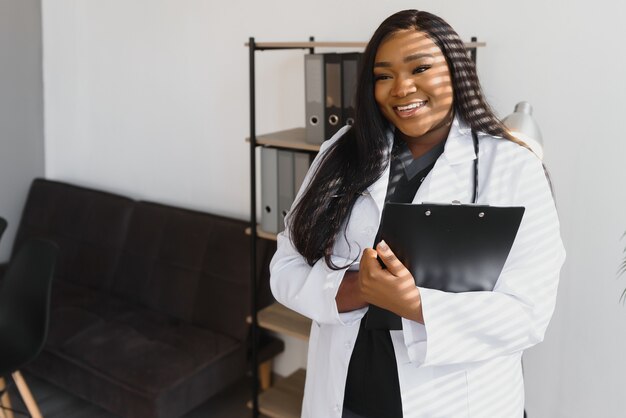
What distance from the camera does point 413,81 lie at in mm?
1403

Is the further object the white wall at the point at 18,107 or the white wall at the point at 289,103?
the white wall at the point at 18,107

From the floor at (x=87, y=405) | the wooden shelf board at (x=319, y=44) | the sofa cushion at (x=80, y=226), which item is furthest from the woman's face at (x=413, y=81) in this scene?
the sofa cushion at (x=80, y=226)

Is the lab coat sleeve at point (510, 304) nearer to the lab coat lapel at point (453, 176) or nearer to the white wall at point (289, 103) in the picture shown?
the lab coat lapel at point (453, 176)

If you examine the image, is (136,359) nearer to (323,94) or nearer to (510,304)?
(323,94)

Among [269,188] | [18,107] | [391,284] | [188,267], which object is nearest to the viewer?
[391,284]

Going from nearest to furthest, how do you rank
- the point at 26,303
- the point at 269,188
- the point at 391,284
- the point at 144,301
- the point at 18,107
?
the point at 391,284 < the point at 26,303 < the point at 269,188 < the point at 144,301 < the point at 18,107

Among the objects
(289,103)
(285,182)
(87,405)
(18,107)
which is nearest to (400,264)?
(285,182)

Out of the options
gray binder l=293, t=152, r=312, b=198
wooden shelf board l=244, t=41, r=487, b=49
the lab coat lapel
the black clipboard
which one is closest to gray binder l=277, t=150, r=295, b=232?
gray binder l=293, t=152, r=312, b=198

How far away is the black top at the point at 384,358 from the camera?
4.78ft

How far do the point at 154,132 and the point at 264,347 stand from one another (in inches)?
49.4

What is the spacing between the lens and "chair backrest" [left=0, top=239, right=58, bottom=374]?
7.94 ft

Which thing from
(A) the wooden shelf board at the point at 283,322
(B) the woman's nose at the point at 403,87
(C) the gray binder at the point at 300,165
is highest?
(B) the woman's nose at the point at 403,87

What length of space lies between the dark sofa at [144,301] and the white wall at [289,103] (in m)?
0.22

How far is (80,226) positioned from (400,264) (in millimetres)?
2766
